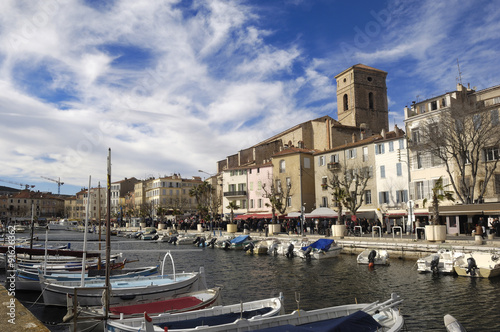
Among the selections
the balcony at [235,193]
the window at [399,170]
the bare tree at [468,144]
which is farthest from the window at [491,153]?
the balcony at [235,193]

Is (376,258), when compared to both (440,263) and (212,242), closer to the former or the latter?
(440,263)

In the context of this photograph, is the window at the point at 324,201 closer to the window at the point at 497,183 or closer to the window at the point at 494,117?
the window at the point at 497,183

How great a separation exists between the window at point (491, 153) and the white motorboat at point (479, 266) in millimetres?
19012

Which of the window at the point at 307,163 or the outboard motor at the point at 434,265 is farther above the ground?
the window at the point at 307,163

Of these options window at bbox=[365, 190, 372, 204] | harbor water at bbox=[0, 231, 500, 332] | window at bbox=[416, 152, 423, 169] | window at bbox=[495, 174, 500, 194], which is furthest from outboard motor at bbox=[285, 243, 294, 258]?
window at bbox=[495, 174, 500, 194]

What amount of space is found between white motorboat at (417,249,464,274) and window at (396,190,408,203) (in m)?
22.8

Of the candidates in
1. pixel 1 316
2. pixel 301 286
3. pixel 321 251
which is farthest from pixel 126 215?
pixel 1 316

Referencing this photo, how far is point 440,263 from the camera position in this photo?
25922 mm

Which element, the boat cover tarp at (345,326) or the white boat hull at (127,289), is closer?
the boat cover tarp at (345,326)

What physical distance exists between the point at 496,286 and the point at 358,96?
63.6 m

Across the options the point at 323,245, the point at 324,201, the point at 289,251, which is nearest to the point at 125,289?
the point at 323,245

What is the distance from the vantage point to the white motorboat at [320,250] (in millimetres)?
35969

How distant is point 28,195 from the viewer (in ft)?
548

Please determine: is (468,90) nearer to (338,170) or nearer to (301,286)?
(338,170)
